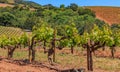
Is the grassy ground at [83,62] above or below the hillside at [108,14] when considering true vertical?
below

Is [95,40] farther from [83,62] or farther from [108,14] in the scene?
[108,14]

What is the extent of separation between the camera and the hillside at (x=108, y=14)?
131m

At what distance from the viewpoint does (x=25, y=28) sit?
351 feet

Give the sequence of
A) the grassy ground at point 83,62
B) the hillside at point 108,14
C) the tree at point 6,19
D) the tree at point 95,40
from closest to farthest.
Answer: the tree at point 95,40
the grassy ground at point 83,62
the tree at point 6,19
the hillside at point 108,14

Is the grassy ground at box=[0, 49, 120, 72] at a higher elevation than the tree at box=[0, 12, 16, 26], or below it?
below

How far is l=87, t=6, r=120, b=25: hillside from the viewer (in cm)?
13112

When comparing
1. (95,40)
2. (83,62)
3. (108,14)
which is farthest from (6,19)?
(95,40)

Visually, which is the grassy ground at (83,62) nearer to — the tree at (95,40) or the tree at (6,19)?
the tree at (95,40)

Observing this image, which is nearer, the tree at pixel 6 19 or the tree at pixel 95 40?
the tree at pixel 95 40

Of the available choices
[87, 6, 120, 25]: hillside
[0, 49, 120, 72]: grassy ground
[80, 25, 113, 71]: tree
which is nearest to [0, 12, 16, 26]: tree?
[87, 6, 120, 25]: hillside

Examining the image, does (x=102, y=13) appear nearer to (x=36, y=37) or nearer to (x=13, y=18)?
(x=13, y=18)

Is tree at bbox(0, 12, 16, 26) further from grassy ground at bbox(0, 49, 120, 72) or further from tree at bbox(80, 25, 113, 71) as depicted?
tree at bbox(80, 25, 113, 71)

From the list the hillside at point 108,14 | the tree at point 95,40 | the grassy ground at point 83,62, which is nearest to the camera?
the tree at point 95,40

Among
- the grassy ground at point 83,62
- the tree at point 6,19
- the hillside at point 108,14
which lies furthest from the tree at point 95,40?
the hillside at point 108,14
